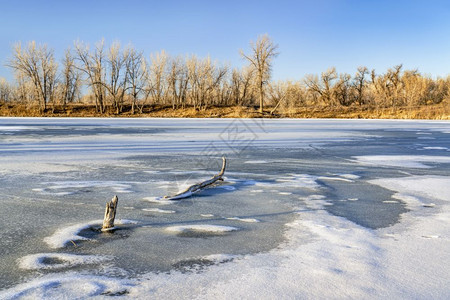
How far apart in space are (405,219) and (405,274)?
1.59 m

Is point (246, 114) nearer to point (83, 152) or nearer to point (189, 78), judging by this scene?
point (189, 78)

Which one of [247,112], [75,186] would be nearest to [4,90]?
[247,112]

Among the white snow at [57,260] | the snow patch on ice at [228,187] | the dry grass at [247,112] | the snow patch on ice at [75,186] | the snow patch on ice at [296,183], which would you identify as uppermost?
the dry grass at [247,112]

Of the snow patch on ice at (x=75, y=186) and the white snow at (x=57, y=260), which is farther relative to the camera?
the snow patch on ice at (x=75, y=186)

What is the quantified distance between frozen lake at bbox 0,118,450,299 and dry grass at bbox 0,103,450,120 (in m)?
32.8

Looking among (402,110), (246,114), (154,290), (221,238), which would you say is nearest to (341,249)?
(221,238)

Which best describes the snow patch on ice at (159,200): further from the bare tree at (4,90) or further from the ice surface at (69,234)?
the bare tree at (4,90)

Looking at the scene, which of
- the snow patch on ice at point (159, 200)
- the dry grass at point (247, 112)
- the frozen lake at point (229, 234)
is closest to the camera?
the frozen lake at point (229, 234)

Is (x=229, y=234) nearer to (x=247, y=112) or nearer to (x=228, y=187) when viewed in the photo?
(x=228, y=187)

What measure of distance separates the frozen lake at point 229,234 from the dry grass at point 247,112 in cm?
3278

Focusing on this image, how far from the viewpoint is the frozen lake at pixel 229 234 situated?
2498mm

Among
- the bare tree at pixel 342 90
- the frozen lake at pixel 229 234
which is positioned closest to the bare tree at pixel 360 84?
the bare tree at pixel 342 90

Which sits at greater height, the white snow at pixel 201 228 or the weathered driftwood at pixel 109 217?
the weathered driftwood at pixel 109 217

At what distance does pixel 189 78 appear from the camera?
49469mm
